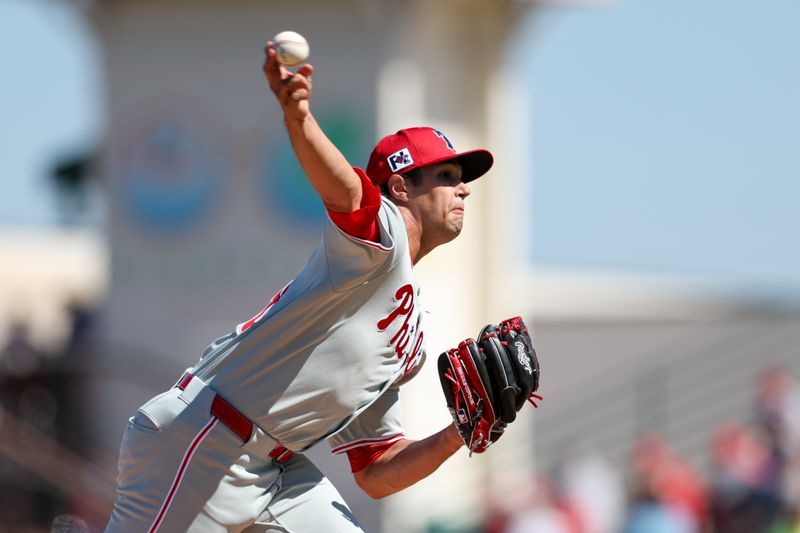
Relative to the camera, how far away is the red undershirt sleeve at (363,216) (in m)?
3.73

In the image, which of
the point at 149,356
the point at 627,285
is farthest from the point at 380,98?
the point at 627,285

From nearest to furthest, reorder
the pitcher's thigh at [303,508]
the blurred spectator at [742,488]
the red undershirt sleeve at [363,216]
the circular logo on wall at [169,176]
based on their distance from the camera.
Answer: the red undershirt sleeve at [363,216]
the pitcher's thigh at [303,508]
the blurred spectator at [742,488]
the circular logo on wall at [169,176]

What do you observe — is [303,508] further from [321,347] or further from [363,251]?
[363,251]

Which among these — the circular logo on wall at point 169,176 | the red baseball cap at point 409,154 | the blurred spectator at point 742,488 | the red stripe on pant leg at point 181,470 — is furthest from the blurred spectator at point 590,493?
the red stripe on pant leg at point 181,470

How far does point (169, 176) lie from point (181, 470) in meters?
10.4

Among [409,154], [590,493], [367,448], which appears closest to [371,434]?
[367,448]

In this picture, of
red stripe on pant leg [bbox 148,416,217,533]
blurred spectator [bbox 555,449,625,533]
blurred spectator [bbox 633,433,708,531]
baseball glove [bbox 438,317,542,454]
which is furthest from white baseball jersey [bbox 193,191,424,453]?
blurred spectator [bbox 555,449,625,533]

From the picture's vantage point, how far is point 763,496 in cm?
1039

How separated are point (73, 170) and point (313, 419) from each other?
77.5 ft

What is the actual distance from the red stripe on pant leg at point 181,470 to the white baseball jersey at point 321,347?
0.36ft

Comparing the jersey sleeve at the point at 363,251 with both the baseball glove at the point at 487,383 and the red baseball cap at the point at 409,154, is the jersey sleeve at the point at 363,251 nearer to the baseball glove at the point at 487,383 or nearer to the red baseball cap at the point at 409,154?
the red baseball cap at the point at 409,154

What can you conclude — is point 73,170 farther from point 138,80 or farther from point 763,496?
point 763,496

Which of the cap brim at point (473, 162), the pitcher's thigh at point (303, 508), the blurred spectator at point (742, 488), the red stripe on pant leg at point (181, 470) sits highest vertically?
the cap brim at point (473, 162)

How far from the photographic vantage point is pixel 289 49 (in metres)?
3.38
